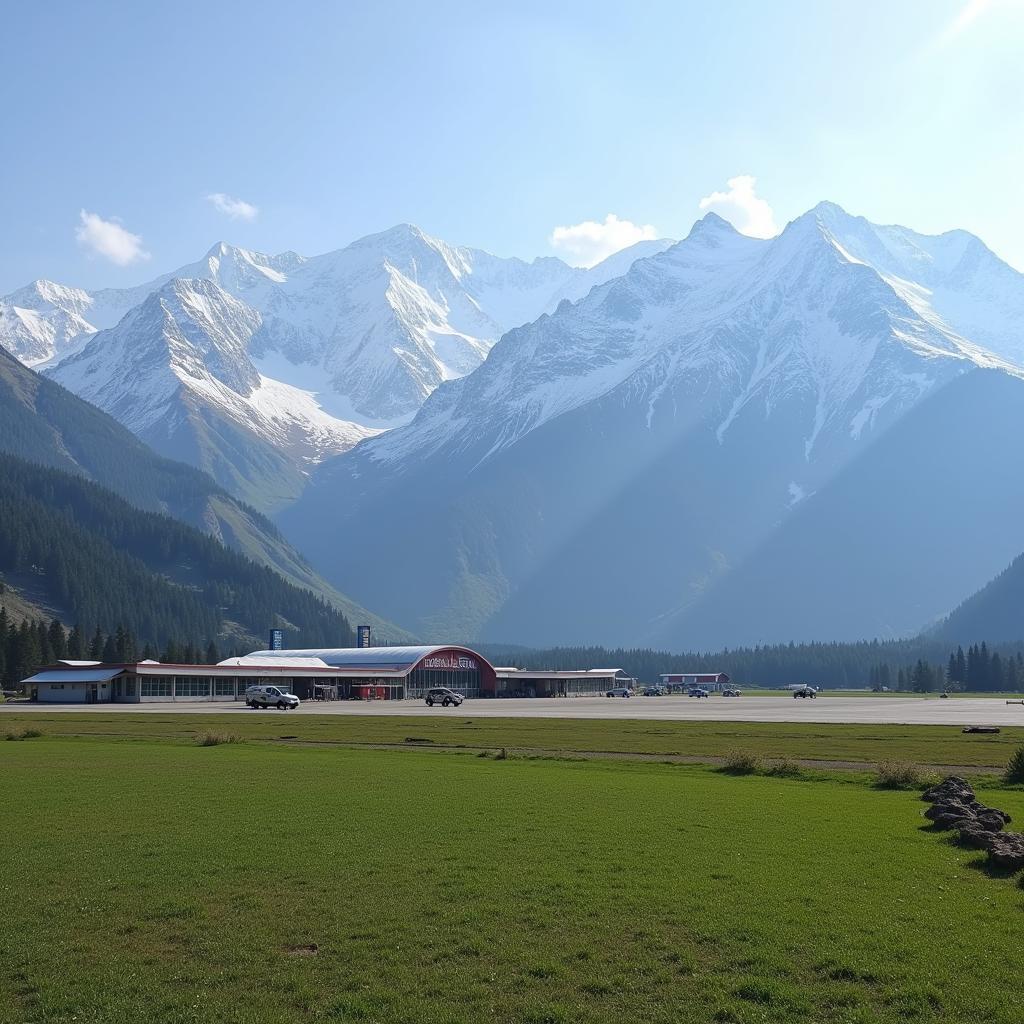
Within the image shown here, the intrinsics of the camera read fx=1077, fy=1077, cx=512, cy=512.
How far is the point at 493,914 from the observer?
52.3 feet

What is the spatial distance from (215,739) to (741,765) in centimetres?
2686

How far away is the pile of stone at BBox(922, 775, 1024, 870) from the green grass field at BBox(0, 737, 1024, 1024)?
61 cm

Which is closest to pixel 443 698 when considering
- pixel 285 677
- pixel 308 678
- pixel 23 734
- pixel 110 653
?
pixel 308 678

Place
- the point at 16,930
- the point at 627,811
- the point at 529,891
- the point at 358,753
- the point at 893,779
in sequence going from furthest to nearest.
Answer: the point at 358,753
the point at 893,779
the point at 627,811
the point at 529,891
the point at 16,930

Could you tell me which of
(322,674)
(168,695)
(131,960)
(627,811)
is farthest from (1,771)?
(322,674)

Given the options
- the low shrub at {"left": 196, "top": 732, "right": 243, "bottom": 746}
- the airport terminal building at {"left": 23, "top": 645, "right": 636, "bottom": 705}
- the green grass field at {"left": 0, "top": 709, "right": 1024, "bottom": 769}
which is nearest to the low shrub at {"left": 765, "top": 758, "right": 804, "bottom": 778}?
the green grass field at {"left": 0, "top": 709, "right": 1024, "bottom": 769}

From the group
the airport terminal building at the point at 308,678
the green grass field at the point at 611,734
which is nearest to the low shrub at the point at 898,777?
the green grass field at the point at 611,734

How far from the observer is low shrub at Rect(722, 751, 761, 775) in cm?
4050

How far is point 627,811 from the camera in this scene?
27.0m

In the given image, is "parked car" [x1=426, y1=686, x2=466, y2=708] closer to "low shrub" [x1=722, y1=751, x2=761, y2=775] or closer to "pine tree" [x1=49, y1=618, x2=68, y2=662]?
"pine tree" [x1=49, y1=618, x2=68, y2=662]

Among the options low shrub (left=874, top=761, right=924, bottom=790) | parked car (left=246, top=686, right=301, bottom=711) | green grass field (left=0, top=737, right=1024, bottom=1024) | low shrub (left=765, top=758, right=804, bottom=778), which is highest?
green grass field (left=0, top=737, right=1024, bottom=1024)

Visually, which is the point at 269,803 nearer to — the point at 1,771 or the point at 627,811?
the point at 627,811

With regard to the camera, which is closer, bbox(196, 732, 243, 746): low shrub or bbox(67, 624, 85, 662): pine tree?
bbox(196, 732, 243, 746): low shrub

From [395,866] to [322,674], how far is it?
13384cm
